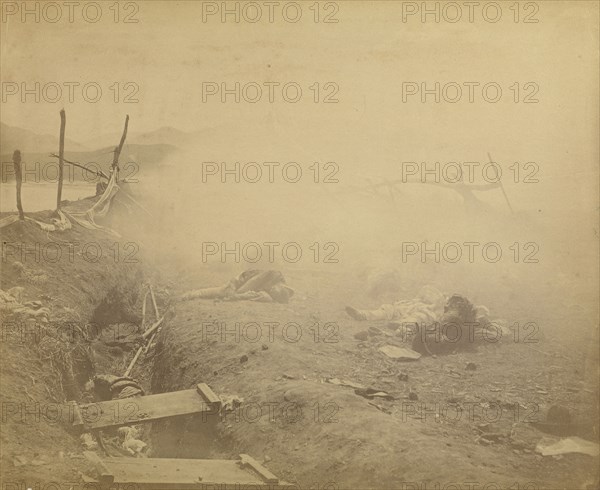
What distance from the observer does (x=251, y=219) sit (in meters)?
4.88

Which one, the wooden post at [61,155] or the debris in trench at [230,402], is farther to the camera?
the wooden post at [61,155]

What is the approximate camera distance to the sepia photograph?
4676 millimetres

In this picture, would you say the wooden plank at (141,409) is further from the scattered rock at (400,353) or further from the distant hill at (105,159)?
the distant hill at (105,159)

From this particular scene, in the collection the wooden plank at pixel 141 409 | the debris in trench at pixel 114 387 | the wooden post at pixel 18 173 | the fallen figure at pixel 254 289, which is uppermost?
the wooden post at pixel 18 173

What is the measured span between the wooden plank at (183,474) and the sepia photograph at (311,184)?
72 centimetres

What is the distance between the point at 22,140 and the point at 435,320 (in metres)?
3.42

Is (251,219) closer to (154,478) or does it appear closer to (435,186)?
(435,186)

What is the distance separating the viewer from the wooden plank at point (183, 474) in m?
3.68

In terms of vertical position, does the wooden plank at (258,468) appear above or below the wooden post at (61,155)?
below

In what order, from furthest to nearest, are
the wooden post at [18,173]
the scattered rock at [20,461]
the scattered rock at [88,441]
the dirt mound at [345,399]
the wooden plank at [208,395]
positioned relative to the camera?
the wooden post at [18,173] → the wooden plank at [208,395] → the scattered rock at [88,441] → the dirt mound at [345,399] → the scattered rock at [20,461]

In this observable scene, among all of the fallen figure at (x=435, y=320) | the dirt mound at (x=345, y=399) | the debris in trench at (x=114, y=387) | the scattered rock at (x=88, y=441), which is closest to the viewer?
the dirt mound at (x=345, y=399)

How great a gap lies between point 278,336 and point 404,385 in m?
0.98

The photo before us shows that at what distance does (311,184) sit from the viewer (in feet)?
16.0

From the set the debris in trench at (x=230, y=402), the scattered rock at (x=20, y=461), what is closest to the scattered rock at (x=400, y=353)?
the debris in trench at (x=230, y=402)
